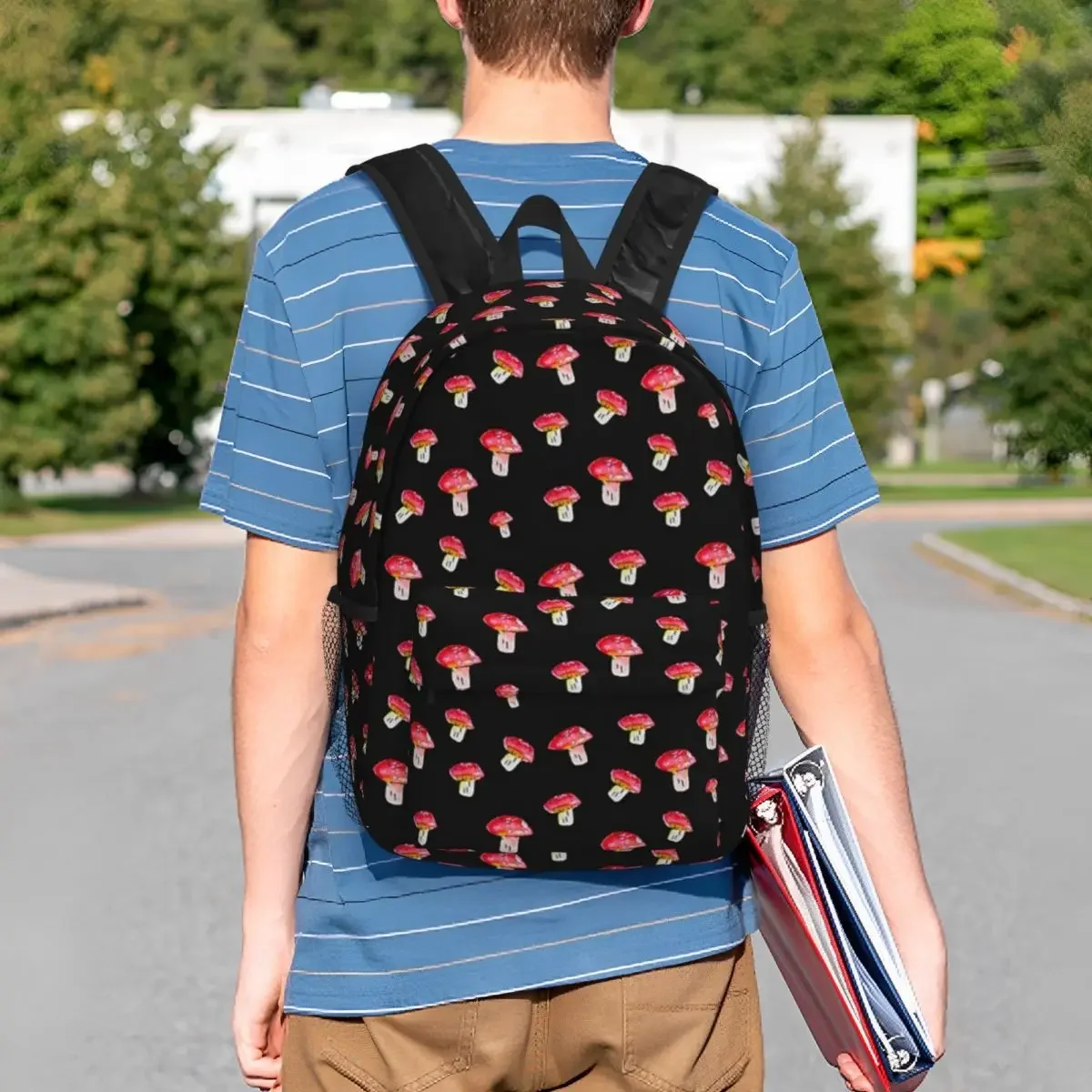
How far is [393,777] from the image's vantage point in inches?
82.4

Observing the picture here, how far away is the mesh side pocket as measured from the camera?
219 centimetres

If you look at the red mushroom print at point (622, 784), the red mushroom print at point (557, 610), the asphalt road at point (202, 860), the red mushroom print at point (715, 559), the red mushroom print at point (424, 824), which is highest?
the red mushroom print at point (715, 559)

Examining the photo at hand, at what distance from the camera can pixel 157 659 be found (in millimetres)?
15945

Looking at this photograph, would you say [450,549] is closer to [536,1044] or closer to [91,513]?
[536,1044]

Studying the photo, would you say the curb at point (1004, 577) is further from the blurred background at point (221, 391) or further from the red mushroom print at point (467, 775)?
the red mushroom print at point (467, 775)

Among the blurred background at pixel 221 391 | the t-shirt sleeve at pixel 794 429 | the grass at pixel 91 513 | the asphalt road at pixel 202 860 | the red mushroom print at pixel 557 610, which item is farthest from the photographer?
the grass at pixel 91 513

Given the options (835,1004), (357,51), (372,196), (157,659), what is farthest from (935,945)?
(357,51)

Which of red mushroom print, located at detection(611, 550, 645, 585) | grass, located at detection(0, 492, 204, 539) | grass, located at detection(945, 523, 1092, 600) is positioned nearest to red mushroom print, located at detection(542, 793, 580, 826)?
red mushroom print, located at detection(611, 550, 645, 585)

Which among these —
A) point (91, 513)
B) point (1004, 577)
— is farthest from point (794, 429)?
point (91, 513)

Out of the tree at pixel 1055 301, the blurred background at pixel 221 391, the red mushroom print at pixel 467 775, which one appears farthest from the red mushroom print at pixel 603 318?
the tree at pixel 1055 301

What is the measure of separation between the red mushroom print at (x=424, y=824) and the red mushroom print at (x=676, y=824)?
8.5 inches

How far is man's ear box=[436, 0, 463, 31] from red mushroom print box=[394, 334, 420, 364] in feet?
1.07

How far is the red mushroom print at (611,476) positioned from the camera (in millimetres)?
2045

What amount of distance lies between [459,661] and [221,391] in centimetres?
4440
